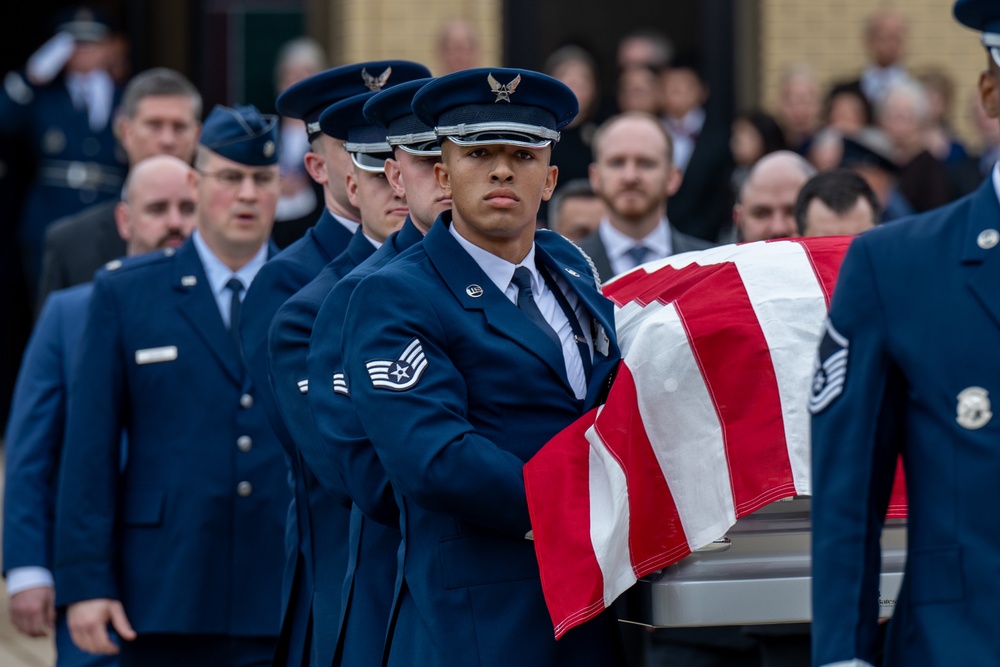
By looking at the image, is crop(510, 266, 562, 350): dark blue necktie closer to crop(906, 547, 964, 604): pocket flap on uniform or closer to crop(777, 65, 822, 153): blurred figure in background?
crop(906, 547, 964, 604): pocket flap on uniform

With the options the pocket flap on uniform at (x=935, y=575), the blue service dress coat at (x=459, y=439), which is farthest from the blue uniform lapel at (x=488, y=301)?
the pocket flap on uniform at (x=935, y=575)

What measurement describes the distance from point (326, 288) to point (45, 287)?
2719 mm

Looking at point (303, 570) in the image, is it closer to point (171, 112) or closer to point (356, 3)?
point (171, 112)

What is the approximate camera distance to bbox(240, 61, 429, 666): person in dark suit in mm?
3826

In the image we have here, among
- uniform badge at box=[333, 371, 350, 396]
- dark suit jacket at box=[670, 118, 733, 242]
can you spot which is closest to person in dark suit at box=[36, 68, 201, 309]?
dark suit jacket at box=[670, 118, 733, 242]

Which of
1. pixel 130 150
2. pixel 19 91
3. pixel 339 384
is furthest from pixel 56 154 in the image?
pixel 339 384

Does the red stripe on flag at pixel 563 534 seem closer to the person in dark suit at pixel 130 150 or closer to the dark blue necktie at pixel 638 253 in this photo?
the dark blue necktie at pixel 638 253

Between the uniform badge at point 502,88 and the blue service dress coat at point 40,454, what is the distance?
81.6 inches

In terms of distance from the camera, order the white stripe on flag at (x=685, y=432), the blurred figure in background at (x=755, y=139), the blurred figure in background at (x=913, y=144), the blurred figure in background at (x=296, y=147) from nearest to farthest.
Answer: the white stripe on flag at (x=685, y=432), the blurred figure in background at (x=913, y=144), the blurred figure in background at (x=755, y=139), the blurred figure in background at (x=296, y=147)

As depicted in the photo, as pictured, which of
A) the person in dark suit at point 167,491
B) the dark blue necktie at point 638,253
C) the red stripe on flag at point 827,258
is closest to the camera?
the red stripe on flag at point 827,258

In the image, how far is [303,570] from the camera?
13.1 feet

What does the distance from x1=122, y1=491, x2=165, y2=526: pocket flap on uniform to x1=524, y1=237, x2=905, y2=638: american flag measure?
59.4 inches

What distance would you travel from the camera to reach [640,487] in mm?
3236

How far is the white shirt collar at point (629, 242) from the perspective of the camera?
5945 millimetres
